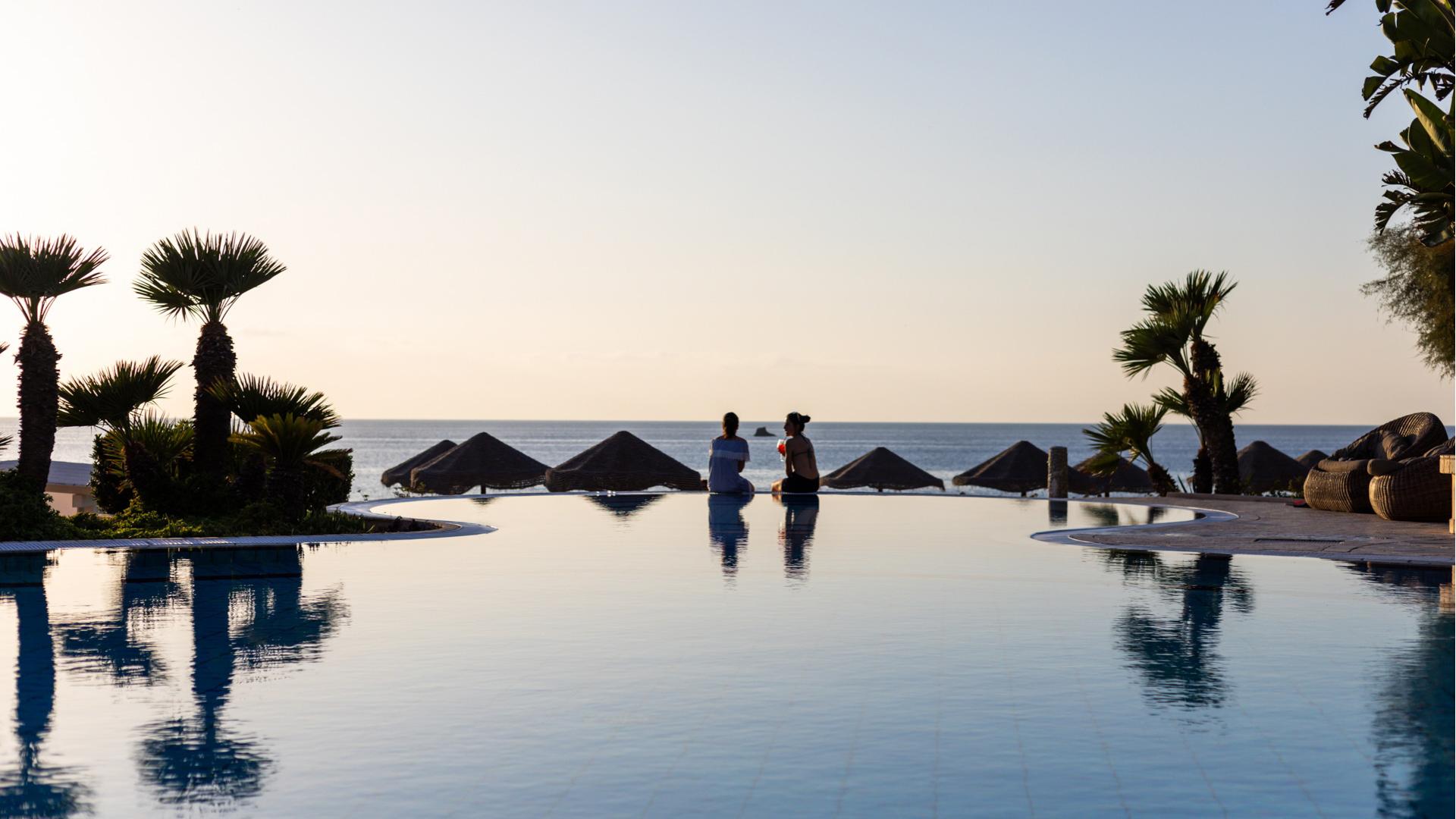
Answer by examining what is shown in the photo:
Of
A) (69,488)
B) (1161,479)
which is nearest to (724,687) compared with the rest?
(1161,479)

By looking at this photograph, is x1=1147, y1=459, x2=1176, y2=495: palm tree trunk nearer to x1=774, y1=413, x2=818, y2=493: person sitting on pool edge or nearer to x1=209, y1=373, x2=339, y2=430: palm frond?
x1=774, y1=413, x2=818, y2=493: person sitting on pool edge

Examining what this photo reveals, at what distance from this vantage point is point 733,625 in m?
9.21

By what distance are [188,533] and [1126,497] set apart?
1606 centimetres

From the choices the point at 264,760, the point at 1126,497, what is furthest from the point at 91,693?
the point at 1126,497

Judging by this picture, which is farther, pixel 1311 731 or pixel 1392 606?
pixel 1392 606

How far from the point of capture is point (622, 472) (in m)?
31.8

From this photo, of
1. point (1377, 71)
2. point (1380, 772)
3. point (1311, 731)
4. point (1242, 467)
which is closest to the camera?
point (1380, 772)

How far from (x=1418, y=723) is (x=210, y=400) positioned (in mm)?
15203

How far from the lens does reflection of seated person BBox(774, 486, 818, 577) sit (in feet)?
42.3

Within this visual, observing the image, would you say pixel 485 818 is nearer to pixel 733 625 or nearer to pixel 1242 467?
pixel 733 625

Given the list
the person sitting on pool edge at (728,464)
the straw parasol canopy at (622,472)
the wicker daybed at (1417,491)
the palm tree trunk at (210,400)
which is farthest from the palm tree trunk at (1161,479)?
the palm tree trunk at (210,400)

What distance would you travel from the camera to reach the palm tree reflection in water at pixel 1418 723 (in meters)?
5.11

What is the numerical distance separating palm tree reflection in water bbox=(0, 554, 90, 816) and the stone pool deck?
10.9m

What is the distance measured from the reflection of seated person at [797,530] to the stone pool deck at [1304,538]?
11.1ft
